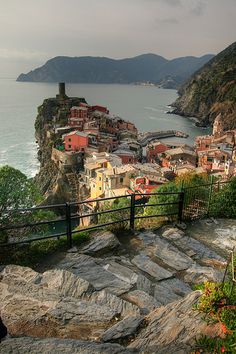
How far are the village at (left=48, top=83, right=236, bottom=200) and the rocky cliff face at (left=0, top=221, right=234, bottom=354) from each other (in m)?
24.3

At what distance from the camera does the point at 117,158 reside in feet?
151

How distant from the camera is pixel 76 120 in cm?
6488

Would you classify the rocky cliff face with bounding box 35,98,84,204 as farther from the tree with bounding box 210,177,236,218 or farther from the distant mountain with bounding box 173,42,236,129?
the distant mountain with bounding box 173,42,236,129

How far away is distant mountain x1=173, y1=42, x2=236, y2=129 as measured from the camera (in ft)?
349

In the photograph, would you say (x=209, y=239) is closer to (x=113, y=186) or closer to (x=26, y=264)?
(x=26, y=264)

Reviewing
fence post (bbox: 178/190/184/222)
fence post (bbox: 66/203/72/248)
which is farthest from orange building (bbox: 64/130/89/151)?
fence post (bbox: 66/203/72/248)

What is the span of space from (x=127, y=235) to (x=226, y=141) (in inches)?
2702

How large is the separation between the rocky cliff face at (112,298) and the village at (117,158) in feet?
79.8

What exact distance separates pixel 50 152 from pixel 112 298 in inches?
2097

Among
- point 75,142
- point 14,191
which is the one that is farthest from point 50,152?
point 14,191

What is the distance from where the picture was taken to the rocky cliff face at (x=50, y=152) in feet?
144

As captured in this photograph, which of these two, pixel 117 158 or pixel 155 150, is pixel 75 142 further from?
pixel 155 150

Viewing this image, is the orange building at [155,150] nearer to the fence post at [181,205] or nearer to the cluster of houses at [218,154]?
the cluster of houses at [218,154]

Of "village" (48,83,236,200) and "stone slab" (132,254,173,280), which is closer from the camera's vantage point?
"stone slab" (132,254,173,280)
